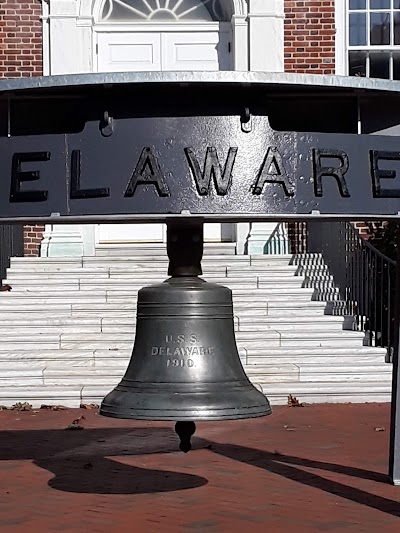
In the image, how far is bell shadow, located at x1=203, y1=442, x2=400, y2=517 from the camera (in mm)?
6859

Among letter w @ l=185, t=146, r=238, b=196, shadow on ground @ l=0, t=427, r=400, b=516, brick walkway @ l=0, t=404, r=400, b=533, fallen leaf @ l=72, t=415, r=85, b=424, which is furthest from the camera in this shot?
fallen leaf @ l=72, t=415, r=85, b=424

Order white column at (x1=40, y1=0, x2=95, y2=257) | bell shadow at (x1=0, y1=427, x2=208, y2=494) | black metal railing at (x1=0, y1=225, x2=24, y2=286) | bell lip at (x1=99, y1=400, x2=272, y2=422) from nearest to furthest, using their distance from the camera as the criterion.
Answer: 1. bell lip at (x1=99, y1=400, x2=272, y2=422)
2. bell shadow at (x1=0, y1=427, x2=208, y2=494)
3. black metal railing at (x1=0, y1=225, x2=24, y2=286)
4. white column at (x1=40, y1=0, x2=95, y2=257)

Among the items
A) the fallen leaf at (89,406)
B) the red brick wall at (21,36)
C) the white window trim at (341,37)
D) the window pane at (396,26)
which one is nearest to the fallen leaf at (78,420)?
the fallen leaf at (89,406)

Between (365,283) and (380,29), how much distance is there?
161 inches

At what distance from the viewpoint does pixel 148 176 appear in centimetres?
433

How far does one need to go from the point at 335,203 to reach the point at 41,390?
709 cm

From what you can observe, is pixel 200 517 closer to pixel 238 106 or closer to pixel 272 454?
pixel 272 454

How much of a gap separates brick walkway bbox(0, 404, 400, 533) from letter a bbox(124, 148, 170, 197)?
8.24 ft

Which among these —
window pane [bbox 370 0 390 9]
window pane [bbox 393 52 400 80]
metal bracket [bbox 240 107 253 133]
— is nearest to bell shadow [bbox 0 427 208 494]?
metal bracket [bbox 240 107 253 133]

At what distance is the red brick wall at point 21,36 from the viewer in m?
14.6

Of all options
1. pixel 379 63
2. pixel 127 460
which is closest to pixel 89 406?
pixel 127 460

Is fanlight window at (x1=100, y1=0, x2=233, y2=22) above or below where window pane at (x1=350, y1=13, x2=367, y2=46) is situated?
above

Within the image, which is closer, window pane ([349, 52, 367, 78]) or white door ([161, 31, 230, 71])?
white door ([161, 31, 230, 71])

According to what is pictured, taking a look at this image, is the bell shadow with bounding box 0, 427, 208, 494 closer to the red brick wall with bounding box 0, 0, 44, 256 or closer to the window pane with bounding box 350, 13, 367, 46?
the red brick wall with bounding box 0, 0, 44, 256
